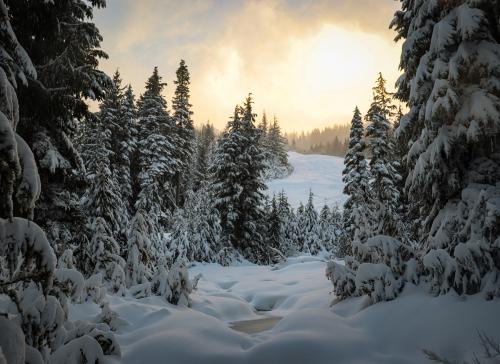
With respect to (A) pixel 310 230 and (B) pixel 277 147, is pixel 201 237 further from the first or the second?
(B) pixel 277 147

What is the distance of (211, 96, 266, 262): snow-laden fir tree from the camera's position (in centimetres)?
2762

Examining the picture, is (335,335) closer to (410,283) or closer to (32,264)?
(410,283)

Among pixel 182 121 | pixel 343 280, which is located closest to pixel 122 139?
pixel 182 121

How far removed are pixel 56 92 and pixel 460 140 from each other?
8788 mm

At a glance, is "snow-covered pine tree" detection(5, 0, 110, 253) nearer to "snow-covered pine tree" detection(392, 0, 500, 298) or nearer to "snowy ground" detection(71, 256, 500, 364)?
"snowy ground" detection(71, 256, 500, 364)

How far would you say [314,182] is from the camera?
9119 cm

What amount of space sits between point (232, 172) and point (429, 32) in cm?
2072

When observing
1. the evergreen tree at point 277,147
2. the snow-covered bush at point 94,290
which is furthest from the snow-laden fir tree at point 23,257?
the evergreen tree at point 277,147

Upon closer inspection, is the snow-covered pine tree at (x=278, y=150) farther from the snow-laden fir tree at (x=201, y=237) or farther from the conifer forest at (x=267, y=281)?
the conifer forest at (x=267, y=281)

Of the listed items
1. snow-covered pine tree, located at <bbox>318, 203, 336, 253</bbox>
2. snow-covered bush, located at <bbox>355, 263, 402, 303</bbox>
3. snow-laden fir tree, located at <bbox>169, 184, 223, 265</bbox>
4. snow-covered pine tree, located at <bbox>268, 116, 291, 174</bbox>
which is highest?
snow-covered pine tree, located at <bbox>268, 116, 291, 174</bbox>

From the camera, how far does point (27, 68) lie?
20.7ft

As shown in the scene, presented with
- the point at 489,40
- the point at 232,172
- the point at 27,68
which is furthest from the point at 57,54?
the point at 232,172

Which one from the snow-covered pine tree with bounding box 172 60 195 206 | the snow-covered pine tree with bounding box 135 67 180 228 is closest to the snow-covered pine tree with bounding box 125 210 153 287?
the snow-covered pine tree with bounding box 135 67 180 228

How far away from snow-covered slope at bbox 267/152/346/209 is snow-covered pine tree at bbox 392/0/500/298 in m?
56.0
